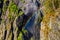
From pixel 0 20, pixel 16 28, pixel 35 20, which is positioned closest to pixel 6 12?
pixel 0 20

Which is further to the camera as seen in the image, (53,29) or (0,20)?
(0,20)

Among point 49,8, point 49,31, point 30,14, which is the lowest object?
point 30,14

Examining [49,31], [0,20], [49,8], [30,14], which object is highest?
[49,8]

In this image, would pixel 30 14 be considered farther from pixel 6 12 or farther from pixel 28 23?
pixel 6 12

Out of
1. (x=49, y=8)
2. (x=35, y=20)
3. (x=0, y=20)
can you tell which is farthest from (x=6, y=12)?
(x=49, y=8)

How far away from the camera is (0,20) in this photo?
31.8m

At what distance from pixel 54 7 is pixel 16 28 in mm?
15071

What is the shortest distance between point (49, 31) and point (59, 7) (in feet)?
4.52

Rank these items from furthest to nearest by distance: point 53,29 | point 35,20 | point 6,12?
point 6,12 < point 35,20 < point 53,29

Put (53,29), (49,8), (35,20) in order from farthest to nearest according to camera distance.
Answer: (35,20) < (49,8) < (53,29)

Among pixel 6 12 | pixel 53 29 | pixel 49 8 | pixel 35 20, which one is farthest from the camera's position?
pixel 6 12

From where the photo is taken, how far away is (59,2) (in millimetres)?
11789

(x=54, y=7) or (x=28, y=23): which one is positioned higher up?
(x=54, y=7)

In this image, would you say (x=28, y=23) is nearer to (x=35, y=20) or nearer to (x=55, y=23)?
(x=35, y=20)
